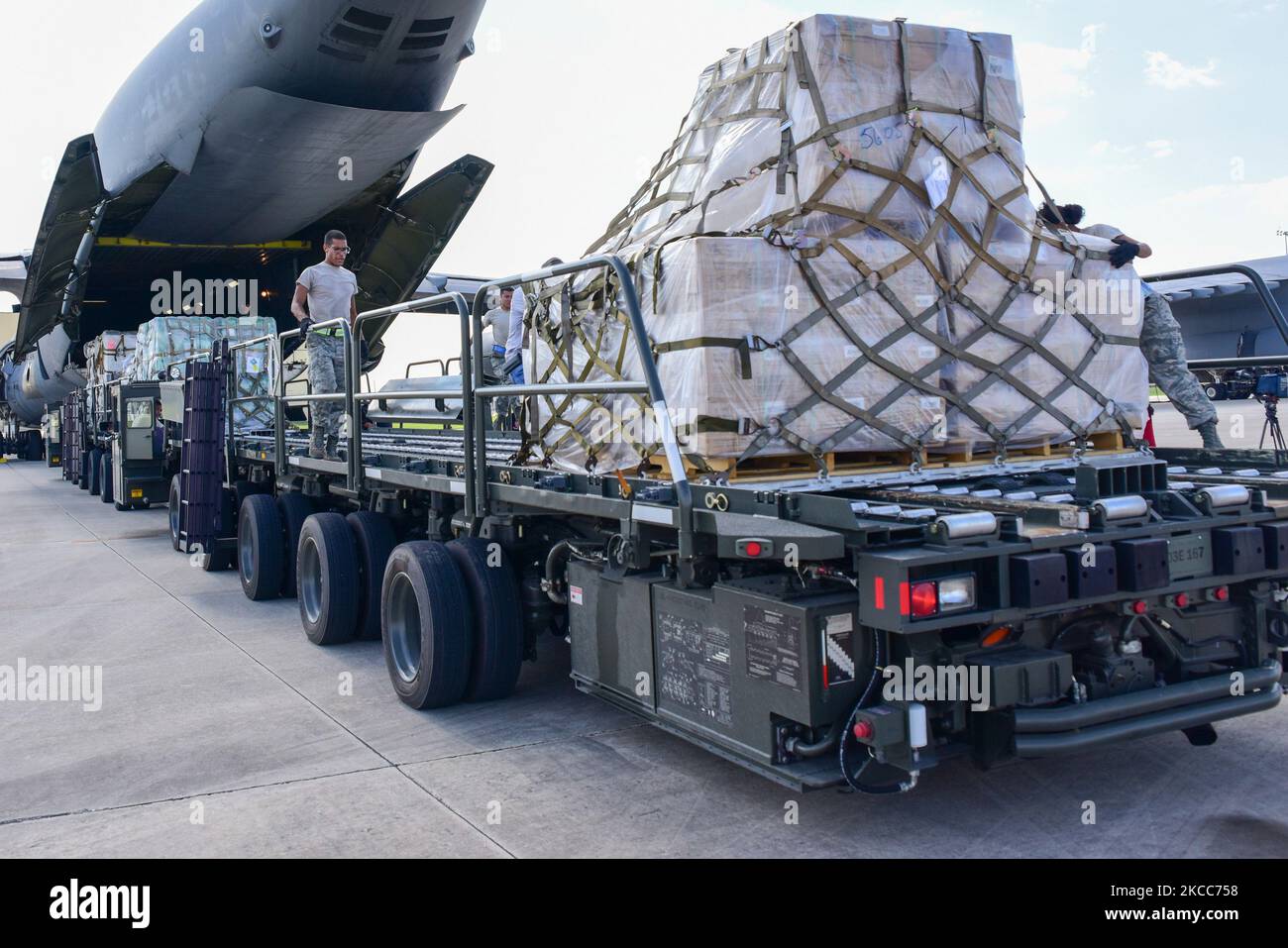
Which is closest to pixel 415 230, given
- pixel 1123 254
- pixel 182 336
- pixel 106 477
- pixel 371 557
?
pixel 182 336

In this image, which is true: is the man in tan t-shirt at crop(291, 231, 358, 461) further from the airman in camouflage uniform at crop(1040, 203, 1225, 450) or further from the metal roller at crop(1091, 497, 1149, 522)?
the metal roller at crop(1091, 497, 1149, 522)

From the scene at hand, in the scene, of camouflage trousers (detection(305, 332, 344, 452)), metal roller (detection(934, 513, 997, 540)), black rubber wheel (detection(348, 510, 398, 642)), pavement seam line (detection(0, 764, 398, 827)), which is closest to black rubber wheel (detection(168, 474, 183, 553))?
camouflage trousers (detection(305, 332, 344, 452))

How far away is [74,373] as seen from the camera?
81.6 ft

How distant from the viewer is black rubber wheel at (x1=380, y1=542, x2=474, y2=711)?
20.4ft

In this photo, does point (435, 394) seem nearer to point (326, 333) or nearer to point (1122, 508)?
point (326, 333)

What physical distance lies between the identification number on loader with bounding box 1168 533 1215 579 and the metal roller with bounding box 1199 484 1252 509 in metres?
0.17

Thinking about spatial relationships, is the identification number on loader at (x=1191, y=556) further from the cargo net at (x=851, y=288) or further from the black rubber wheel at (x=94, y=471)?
the black rubber wheel at (x=94, y=471)

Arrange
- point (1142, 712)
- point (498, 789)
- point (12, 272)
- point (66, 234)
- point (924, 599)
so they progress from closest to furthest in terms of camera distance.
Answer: point (924, 599)
point (1142, 712)
point (498, 789)
point (66, 234)
point (12, 272)

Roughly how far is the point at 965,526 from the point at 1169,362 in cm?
A: 388

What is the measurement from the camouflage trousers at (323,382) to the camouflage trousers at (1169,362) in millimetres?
6173

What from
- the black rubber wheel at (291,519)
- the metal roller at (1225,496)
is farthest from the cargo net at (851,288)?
the black rubber wheel at (291,519)

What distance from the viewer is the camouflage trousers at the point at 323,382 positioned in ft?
30.4

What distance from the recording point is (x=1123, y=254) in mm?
6039

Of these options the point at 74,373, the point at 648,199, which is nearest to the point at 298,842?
the point at 648,199
